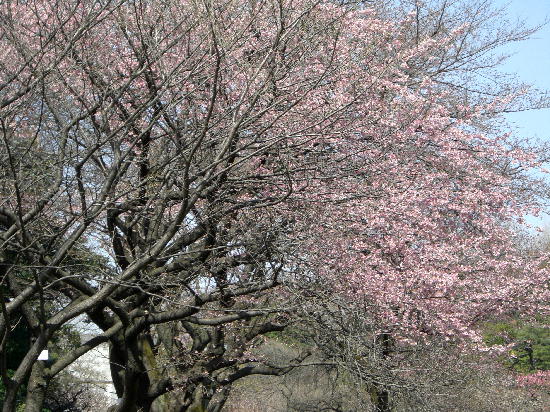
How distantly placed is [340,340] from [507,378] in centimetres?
597

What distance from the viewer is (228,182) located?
7148 mm

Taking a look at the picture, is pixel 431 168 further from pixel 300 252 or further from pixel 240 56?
pixel 240 56

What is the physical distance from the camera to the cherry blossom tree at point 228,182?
6555 millimetres

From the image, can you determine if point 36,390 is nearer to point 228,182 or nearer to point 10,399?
point 10,399

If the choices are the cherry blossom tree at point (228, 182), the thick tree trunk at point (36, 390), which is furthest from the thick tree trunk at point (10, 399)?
the thick tree trunk at point (36, 390)

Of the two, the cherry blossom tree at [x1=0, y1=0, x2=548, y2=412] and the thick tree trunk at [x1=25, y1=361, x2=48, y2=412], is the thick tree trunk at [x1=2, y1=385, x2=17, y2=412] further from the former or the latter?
the thick tree trunk at [x1=25, y1=361, x2=48, y2=412]

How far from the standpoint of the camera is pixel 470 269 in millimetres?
11023

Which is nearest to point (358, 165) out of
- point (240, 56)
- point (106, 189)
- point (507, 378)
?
point (240, 56)

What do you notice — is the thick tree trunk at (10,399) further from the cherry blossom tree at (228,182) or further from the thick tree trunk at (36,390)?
the thick tree trunk at (36,390)

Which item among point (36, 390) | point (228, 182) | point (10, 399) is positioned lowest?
point (10, 399)

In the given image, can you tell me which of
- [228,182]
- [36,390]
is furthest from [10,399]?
[228,182]

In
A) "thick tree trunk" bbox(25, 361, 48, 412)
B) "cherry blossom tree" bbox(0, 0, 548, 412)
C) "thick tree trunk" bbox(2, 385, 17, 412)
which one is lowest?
"thick tree trunk" bbox(2, 385, 17, 412)

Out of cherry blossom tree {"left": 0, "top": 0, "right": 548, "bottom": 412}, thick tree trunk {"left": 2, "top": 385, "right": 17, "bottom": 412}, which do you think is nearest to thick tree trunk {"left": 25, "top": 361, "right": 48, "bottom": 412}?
cherry blossom tree {"left": 0, "top": 0, "right": 548, "bottom": 412}

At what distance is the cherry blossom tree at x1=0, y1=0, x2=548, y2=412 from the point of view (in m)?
6.55
